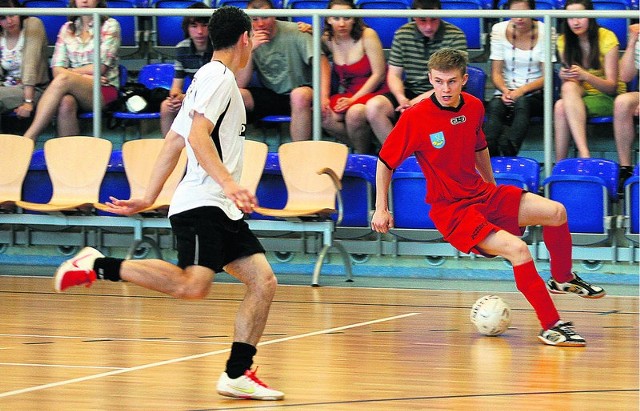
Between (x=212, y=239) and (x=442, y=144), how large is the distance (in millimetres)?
1949

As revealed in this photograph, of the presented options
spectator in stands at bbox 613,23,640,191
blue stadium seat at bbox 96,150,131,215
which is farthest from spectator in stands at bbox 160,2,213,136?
spectator in stands at bbox 613,23,640,191

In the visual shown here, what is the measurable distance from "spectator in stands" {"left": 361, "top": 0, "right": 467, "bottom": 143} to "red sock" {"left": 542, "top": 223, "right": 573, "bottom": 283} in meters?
3.00

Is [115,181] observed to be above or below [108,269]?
below

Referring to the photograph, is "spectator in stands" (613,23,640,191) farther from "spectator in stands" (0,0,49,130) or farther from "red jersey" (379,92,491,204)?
"spectator in stands" (0,0,49,130)

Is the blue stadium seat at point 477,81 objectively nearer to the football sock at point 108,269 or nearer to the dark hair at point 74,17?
the dark hair at point 74,17

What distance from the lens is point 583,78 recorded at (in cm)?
912

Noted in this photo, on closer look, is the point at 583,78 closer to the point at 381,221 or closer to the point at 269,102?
the point at 269,102

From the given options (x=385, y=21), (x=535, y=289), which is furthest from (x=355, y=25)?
(x=535, y=289)

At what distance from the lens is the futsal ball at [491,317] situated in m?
6.58

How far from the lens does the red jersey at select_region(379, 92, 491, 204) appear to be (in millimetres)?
6449

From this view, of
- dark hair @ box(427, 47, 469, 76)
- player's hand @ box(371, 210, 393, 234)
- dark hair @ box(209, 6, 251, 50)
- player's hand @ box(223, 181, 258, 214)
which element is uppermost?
dark hair @ box(209, 6, 251, 50)

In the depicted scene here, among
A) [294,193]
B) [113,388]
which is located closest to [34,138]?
[294,193]

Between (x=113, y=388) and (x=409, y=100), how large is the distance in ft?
16.5

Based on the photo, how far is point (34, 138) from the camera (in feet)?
33.8
